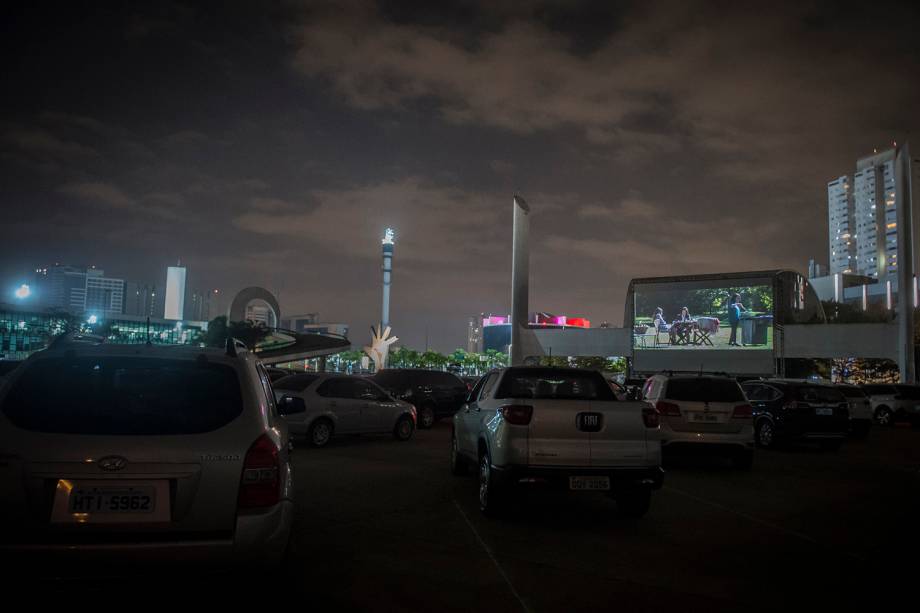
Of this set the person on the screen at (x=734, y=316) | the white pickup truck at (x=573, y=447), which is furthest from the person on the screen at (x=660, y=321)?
the white pickup truck at (x=573, y=447)

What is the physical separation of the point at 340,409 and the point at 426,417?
6580mm

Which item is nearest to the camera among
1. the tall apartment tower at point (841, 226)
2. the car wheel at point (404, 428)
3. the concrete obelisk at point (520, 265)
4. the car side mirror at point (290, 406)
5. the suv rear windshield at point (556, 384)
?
the car side mirror at point (290, 406)

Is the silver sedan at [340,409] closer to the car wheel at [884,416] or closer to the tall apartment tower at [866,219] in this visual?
the car wheel at [884,416]

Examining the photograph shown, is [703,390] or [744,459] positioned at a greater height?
[703,390]

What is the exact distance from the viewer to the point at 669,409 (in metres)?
12.4

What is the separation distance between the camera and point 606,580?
18.4 ft

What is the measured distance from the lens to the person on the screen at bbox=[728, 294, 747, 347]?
223 feet

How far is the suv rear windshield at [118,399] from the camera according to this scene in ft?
13.0

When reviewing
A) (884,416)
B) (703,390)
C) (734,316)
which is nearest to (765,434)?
(703,390)

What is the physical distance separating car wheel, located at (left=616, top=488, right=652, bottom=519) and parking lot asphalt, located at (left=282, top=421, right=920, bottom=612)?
155 millimetres

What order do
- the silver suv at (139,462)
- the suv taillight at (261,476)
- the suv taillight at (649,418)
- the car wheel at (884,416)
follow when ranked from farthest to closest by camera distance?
the car wheel at (884,416), the suv taillight at (649,418), the suv taillight at (261,476), the silver suv at (139,462)

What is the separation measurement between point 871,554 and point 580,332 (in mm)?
77988

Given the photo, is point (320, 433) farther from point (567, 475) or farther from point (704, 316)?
point (704, 316)

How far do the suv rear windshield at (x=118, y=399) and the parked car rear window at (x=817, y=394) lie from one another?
15.0 metres
